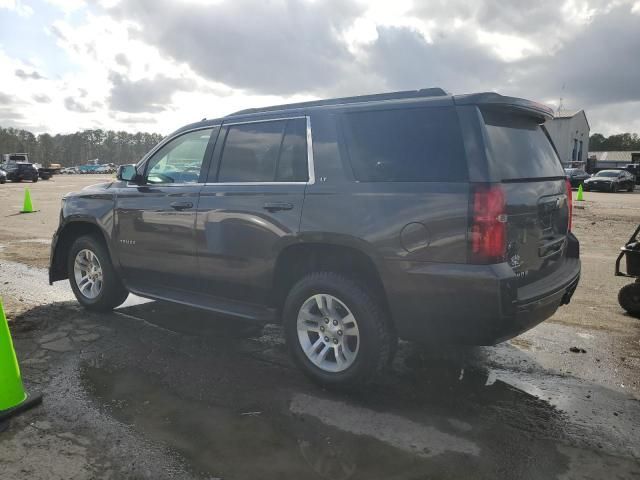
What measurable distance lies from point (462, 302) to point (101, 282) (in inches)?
154

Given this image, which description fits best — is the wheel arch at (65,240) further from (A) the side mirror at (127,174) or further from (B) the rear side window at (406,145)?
(B) the rear side window at (406,145)

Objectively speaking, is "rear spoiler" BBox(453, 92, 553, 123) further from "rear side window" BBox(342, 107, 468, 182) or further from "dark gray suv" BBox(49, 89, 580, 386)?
"rear side window" BBox(342, 107, 468, 182)

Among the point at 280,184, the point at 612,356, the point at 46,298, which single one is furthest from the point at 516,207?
the point at 46,298

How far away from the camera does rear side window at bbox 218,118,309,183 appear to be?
395 centimetres

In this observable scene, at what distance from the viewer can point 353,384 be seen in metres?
3.60

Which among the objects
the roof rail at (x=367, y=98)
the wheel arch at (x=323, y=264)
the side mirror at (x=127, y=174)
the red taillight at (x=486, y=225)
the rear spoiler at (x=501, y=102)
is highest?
the roof rail at (x=367, y=98)

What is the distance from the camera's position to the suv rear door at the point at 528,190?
3254mm

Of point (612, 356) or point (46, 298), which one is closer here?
point (612, 356)

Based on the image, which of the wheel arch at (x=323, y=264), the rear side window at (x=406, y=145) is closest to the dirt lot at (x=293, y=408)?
the wheel arch at (x=323, y=264)

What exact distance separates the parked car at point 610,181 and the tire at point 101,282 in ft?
105

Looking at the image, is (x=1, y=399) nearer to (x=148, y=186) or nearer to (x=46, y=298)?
(x=148, y=186)

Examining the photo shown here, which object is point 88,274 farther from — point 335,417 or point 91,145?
point 91,145

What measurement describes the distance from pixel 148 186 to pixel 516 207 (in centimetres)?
333

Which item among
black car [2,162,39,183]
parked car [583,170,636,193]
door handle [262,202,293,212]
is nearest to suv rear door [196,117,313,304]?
door handle [262,202,293,212]
